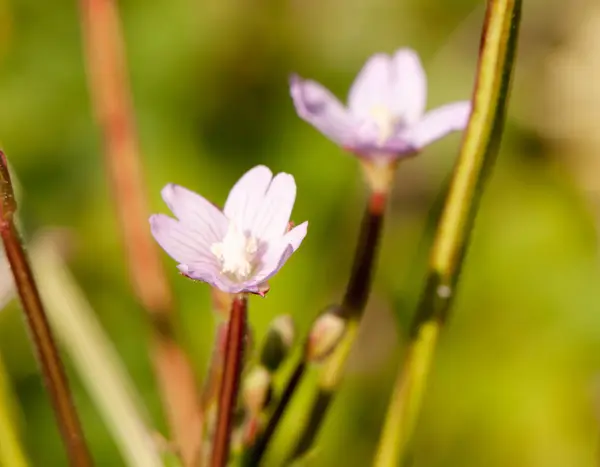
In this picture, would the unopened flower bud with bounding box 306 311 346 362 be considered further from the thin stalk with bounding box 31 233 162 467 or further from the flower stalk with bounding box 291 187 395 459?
the thin stalk with bounding box 31 233 162 467

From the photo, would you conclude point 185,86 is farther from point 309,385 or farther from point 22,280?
point 22,280

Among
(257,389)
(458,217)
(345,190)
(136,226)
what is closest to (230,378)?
(257,389)

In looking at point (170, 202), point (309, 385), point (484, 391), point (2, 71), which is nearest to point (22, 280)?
point (170, 202)

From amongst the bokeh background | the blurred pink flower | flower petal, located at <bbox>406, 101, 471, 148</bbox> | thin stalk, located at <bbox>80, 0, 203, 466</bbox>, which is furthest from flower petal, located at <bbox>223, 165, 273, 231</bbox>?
the bokeh background

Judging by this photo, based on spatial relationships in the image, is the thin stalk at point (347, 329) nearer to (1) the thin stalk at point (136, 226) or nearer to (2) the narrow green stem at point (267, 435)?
(2) the narrow green stem at point (267, 435)

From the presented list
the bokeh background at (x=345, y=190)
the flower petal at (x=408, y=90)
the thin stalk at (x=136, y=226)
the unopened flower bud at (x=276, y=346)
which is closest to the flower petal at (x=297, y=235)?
the unopened flower bud at (x=276, y=346)

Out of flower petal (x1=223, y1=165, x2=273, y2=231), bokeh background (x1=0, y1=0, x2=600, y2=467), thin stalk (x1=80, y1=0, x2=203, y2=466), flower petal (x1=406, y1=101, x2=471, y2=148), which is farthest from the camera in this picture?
bokeh background (x1=0, y1=0, x2=600, y2=467)
